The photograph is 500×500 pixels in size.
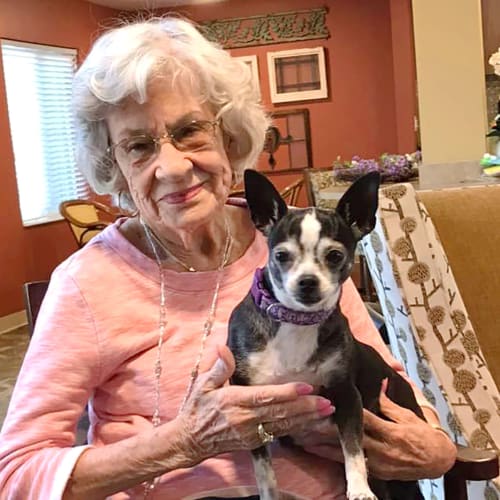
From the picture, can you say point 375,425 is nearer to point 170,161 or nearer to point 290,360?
point 290,360

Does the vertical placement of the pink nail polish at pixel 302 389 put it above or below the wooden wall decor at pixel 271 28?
below

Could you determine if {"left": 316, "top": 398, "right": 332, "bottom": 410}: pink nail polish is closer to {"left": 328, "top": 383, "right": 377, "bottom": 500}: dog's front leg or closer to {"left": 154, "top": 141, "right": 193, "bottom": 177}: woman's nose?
{"left": 328, "top": 383, "right": 377, "bottom": 500}: dog's front leg

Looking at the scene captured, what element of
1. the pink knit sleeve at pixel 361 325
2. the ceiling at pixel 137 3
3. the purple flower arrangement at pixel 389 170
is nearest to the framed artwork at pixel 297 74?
the ceiling at pixel 137 3

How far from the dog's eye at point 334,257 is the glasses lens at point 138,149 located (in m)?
0.42

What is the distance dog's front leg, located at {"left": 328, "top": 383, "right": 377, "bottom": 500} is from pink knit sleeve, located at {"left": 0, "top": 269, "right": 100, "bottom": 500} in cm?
40

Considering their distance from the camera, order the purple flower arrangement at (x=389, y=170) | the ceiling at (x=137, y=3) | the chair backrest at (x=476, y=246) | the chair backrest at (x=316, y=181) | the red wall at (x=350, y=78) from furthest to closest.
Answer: the red wall at (x=350, y=78), the ceiling at (x=137, y=3), the chair backrest at (x=316, y=181), the purple flower arrangement at (x=389, y=170), the chair backrest at (x=476, y=246)

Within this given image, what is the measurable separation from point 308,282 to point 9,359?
417cm

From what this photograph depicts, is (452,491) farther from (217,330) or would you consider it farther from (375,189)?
(375,189)

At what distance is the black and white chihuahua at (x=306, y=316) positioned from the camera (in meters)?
1.03

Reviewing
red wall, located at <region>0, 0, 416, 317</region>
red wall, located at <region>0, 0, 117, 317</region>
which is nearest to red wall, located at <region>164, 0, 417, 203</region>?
red wall, located at <region>0, 0, 416, 317</region>

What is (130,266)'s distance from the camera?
1.32 metres

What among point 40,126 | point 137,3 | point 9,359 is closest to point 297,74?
point 137,3

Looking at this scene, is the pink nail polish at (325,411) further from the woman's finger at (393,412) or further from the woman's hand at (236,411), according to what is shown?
the woman's finger at (393,412)

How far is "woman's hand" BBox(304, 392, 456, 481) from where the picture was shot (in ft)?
3.92
